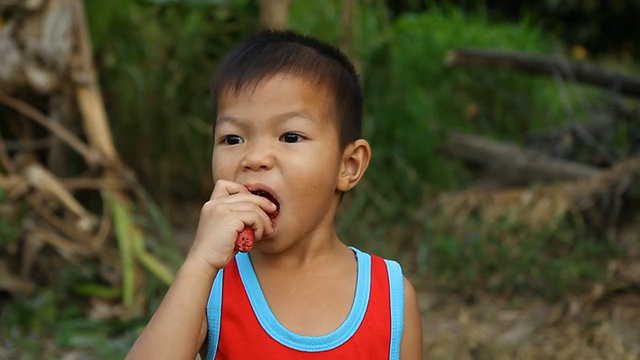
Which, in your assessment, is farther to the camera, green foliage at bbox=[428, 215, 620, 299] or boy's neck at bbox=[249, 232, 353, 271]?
green foliage at bbox=[428, 215, 620, 299]

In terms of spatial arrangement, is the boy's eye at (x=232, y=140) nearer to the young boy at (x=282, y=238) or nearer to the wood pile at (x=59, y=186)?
the young boy at (x=282, y=238)

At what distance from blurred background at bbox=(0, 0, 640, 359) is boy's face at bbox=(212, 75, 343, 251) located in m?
1.38

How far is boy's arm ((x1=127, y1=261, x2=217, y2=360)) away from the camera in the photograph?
1481 millimetres

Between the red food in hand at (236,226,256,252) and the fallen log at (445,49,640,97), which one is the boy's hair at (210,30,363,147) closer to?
the red food in hand at (236,226,256,252)

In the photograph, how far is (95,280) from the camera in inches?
130

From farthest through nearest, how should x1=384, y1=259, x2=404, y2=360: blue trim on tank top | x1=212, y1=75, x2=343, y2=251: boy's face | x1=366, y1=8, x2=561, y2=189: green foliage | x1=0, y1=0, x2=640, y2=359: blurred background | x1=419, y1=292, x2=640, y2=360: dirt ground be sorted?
x1=366, y1=8, x2=561, y2=189: green foliage, x1=0, y1=0, x2=640, y2=359: blurred background, x1=419, y1=292, x2=640, y2=360: dirt ground, x1=384, y1=259, x2=404, y2=360: blue trim on tank top, x1=212, y1=75, x2=343, y2=251: boy's face

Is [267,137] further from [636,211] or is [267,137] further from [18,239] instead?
Answer: [636,211]

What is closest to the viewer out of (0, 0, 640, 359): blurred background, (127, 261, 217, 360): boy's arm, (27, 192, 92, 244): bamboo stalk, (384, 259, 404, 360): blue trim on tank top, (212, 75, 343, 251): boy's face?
(127, 261, 217, 360): boy's arm

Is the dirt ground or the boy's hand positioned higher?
the boy's hand

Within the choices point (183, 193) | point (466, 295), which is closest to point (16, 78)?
point (183, 193)

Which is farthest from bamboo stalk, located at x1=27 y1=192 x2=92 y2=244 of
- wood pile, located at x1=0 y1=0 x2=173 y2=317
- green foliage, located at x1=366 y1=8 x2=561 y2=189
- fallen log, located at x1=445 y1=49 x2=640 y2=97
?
fallen log, located at x1=445 y1=49 x2=640 y2=97

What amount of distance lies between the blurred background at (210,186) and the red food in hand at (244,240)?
144 centimetres

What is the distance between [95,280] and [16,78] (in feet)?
2.55

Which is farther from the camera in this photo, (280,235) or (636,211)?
(636,211)
